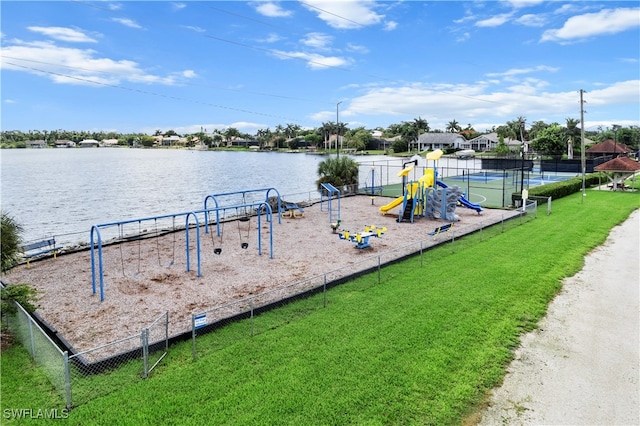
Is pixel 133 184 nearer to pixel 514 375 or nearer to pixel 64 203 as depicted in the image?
pixel 64 203

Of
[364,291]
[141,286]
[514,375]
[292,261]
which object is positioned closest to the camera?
[514,375]

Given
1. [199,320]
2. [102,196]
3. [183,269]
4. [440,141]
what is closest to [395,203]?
[183,269]

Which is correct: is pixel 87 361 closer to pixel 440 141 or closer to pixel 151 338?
pixel 151 338

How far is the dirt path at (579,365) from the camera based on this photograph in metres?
7.59

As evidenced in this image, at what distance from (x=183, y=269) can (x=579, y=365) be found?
41.8 ft

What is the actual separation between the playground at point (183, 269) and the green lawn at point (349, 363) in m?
2.05

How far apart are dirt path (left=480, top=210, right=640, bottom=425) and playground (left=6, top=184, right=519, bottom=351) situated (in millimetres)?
6222

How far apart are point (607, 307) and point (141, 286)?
14057 millimetres

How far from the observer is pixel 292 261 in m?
17.3

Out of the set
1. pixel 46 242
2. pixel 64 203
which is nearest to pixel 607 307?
pixel 46 242

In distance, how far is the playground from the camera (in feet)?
38.9

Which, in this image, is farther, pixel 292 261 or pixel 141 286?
pixel 292 261

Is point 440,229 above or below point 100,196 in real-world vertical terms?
below

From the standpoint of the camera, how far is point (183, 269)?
1636 cm
